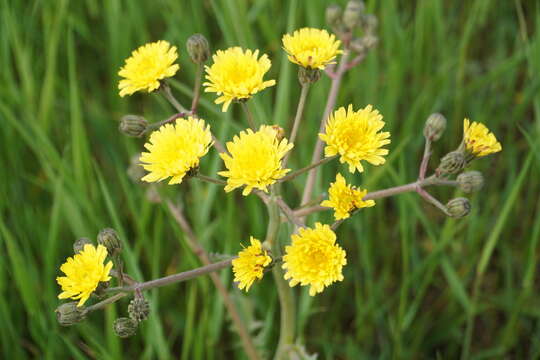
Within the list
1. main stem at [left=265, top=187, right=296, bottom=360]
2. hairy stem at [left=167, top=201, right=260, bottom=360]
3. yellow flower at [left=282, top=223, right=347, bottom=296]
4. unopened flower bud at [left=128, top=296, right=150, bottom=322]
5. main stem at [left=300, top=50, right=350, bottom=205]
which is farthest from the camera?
hairy stem at [left=167, top=201, right=260, bottom=360]

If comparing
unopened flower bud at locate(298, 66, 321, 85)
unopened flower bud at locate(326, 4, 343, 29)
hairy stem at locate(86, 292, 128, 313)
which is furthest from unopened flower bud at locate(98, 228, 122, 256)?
unopened flower bud at locate(326, 4, 343, 29)

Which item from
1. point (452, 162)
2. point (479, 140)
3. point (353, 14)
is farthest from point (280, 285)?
point (353, 14)

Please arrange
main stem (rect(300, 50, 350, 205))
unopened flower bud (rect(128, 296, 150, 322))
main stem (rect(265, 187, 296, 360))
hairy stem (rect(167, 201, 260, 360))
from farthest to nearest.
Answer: hairy stem (rect(167, 201, 260, 360)) → main stem (rect(300, 50, 350, 205)) → main stem (rect(265, 187, 296, 360)) → unopened flower bud (rect(128, 296, 150, 322))

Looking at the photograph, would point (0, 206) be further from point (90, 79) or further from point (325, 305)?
point (325, 305)

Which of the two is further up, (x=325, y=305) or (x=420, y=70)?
(x=420, y=70)

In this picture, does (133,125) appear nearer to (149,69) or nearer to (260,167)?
(149,69)

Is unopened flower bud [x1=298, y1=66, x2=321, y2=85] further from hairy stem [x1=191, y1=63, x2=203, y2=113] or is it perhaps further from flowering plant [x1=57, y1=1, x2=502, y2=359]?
hairy stem [x1=191, y1=63, x2=203, y2=113]

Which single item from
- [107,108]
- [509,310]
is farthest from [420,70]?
[107,108]
